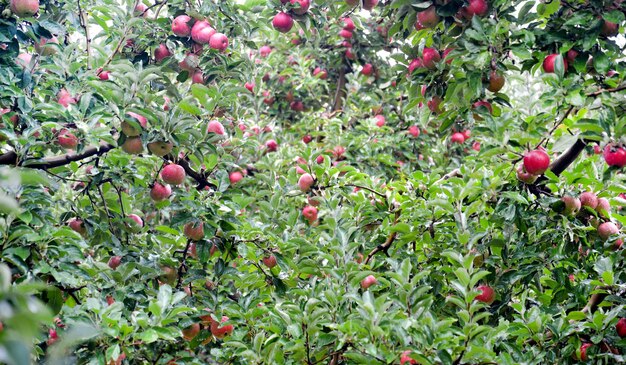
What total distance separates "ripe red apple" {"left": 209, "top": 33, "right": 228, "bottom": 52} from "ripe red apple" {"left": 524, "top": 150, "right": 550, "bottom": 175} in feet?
4.36

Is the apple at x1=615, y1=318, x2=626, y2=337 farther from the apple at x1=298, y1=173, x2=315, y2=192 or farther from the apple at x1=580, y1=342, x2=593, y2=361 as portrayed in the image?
the apple at x1=298, y1=173, x2=315, y2=192

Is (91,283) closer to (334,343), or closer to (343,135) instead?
(334,343)

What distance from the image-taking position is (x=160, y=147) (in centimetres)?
253

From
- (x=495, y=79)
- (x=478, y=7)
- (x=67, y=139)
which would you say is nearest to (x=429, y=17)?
(x=478, y=7)

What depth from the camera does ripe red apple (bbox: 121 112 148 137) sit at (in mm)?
A: 2432

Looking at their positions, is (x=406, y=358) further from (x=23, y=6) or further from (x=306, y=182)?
(x=23, y=6)

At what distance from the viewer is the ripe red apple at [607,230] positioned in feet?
8.00

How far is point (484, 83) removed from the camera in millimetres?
2535

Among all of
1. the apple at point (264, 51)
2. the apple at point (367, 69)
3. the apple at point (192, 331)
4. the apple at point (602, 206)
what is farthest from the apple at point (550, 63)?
the apple at point (264, 51)

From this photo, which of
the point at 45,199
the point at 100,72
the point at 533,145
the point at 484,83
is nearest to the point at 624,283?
the point at 533,145

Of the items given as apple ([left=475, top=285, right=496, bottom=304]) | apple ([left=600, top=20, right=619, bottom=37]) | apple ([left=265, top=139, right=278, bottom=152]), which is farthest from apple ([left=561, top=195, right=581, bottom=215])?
apple ([left=265, top=139, right=278, bottom=152])

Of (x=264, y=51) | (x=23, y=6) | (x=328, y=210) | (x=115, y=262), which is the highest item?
(x=23, y=6)

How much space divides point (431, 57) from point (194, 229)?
3.84 feet

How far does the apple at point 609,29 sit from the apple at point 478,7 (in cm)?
41
